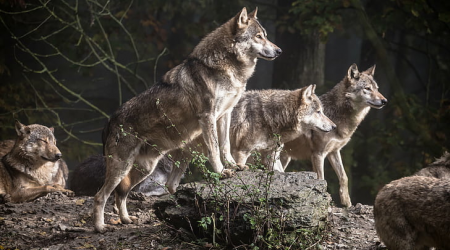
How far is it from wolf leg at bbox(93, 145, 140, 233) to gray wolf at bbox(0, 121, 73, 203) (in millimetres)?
1554

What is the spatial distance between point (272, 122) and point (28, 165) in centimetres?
340

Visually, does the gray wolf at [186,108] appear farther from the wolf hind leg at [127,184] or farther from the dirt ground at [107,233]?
the dirt ground at [107,233]

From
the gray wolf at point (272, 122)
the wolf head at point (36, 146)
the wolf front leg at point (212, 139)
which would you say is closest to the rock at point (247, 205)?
the wolf front leg at point (212, 139)

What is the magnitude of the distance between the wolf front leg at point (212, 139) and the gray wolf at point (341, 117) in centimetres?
209

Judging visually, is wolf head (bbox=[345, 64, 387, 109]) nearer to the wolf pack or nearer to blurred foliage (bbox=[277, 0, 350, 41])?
the wolf pack

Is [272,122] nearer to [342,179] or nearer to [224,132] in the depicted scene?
[224,132]

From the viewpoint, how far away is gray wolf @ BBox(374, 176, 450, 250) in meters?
3.93

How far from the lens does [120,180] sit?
557 centimetres

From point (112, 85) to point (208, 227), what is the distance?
392 inches

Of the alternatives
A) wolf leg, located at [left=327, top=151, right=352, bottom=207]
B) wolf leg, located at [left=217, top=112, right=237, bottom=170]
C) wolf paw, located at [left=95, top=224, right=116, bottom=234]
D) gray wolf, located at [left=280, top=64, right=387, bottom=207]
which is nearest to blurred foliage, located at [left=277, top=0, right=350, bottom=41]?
gray wolf, located at [left=280, top=64, right=387, bottom=207]

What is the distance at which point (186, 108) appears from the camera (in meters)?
5.60

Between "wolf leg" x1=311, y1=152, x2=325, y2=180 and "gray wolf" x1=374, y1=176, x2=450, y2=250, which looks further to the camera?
"wolf leg" x1=311, y1=152, x2=325, y2=180

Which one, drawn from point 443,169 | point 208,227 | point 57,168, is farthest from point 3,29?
point 443,169

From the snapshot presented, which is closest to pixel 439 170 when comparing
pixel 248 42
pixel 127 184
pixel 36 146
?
pixel 248 42
